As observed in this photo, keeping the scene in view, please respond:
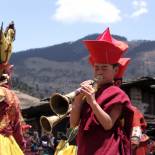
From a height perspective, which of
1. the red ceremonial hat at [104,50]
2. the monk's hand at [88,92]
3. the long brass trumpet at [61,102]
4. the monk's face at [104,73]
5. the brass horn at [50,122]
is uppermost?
the red ceremonial hat at [104,50]

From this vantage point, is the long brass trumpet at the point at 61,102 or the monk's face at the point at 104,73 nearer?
the monk's face at the point at 104,73

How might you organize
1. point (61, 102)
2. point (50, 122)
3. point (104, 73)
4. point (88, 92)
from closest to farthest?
point (88, 92)
point (104, 73)
point (61, 102)
point (50, 122)

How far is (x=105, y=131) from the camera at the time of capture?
15.5 ft

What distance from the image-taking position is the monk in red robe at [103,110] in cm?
470

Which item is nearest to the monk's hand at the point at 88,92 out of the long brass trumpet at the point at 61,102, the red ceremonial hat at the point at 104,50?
the red ceremonial hat at the point at 104,50

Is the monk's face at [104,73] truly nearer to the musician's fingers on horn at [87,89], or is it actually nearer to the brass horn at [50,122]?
the musician's fingers on horn at [87,89]

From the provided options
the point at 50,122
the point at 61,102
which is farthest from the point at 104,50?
the point at 50,122

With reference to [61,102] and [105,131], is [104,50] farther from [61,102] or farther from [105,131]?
[61,102]

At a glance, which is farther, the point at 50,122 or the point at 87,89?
the point at 50,122

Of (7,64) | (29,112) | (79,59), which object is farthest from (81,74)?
(7,64)

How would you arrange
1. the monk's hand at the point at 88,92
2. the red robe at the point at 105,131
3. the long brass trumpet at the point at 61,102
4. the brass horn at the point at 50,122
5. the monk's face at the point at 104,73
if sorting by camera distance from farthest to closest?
the brass horn at the point at 50,122
the long brass trumpet at the point at 61,102
the monk's face at the point at 104,73
the red robe at the point at 105,131
the monk's hand at the point at 88,92

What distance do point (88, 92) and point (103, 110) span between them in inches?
6.8

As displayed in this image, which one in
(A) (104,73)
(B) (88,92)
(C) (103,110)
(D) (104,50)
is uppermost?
(D) (104,50)

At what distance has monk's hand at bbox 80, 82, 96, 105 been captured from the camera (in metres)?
4.62
